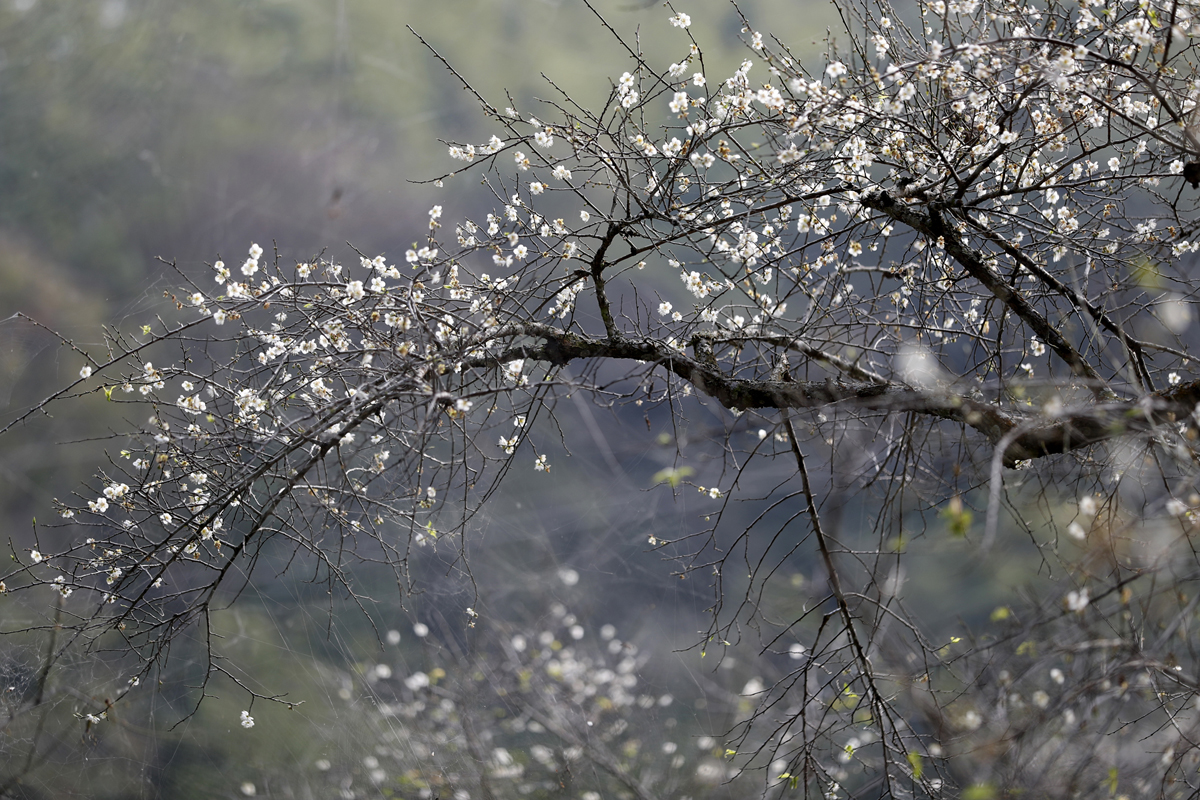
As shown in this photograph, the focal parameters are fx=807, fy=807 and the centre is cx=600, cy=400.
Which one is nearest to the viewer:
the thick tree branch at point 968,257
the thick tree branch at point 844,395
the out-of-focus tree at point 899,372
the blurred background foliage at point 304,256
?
the out-of-focus tree at point 899,372

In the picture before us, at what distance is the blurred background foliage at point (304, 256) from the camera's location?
355 centimetres

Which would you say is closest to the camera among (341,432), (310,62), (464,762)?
(341,432)

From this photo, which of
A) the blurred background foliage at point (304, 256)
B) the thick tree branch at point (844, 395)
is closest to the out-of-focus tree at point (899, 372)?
the thick tree branch at point (844, 395)

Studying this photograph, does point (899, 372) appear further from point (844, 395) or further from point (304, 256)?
point (304, 256)

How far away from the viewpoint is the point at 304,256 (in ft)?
14.1

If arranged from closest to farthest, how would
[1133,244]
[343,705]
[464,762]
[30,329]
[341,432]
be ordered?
[341,432]
[1133,244]
[464,762]
[343,705]
[30,329]

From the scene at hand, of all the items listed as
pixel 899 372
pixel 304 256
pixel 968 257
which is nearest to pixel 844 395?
pixel 899 372

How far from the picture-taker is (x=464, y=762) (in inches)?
134

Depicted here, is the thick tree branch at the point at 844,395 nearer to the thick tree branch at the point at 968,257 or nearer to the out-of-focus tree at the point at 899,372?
the out-of-focus tree at the point at 899,372

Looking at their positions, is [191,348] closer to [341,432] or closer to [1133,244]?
[341,432]

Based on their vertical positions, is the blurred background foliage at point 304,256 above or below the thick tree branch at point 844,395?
above

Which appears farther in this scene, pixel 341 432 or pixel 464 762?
pixel 464 762

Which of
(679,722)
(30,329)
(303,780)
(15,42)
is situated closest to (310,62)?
(15,42)

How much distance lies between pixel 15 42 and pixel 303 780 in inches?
168
